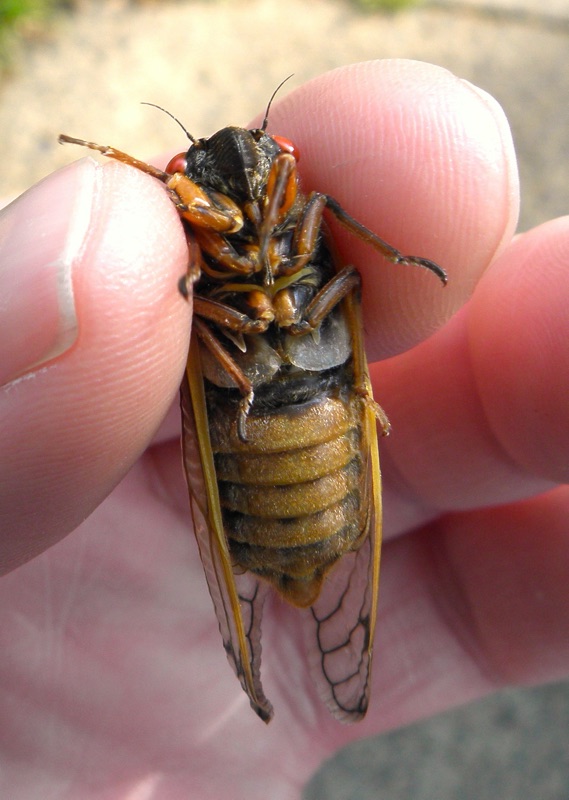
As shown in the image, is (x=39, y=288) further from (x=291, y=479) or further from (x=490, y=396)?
(x=490, y=396)

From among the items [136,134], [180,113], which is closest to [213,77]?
[180,113]

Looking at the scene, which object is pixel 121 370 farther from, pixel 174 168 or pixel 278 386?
pixel 174 168

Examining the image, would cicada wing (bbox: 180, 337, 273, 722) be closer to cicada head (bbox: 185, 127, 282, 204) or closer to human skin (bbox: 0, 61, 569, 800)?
human skin (bbox: 0, 61, 569, 800)

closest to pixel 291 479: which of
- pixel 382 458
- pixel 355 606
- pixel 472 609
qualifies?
pixel 355 606

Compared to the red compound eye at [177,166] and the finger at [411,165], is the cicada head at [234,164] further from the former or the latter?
the finger at [411,165]

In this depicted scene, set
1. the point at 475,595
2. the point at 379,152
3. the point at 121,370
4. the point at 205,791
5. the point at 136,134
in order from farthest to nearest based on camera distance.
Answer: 1. the point at 136,134
2. the point at 475,595
3. the point at 205,791
4. the point at 379,152
5. the point at 121,370

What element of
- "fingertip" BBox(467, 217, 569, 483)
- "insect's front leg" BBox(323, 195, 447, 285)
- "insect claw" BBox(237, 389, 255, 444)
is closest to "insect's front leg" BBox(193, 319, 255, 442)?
"insect claw" BBox(237, 389, 255, 444)

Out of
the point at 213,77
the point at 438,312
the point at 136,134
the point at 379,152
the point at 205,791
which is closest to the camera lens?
the point at 379,152
